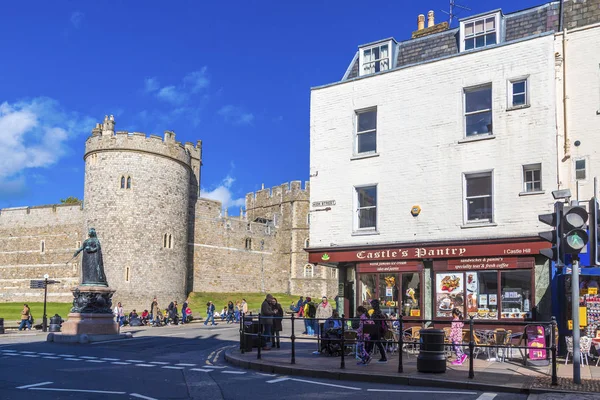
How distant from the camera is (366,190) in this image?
2030cm

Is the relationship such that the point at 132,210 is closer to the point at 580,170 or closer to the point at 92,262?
the point at 92,262

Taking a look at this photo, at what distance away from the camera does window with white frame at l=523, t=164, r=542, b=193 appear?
1728 cm

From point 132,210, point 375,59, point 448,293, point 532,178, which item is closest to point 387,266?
point 448,293

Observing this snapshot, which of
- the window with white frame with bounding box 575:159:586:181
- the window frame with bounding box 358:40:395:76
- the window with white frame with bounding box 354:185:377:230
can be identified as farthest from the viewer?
the window frame with bounding box 358:40:395:76

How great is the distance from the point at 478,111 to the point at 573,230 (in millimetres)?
8131

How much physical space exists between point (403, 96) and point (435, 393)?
1135 cm

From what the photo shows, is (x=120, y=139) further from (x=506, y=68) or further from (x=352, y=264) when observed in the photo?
(x=506, y=68)

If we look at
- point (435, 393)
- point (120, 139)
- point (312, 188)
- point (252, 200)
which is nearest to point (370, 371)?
point (435, 393)

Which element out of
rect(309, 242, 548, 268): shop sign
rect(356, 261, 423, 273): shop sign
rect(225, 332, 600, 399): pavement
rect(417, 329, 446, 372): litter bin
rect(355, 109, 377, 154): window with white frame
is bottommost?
rect(225, 332, 600, 399): pavement

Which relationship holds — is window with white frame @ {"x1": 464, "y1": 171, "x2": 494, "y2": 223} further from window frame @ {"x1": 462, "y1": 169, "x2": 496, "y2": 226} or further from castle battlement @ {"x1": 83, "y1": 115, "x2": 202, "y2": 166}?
castle battlement @ {"x1": 83, "y1": 115, "x2": 202, "y2": 166}

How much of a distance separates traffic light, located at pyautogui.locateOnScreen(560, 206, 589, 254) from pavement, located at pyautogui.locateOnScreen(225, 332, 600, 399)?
231 cm

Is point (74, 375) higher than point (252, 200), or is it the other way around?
point (252, 200)

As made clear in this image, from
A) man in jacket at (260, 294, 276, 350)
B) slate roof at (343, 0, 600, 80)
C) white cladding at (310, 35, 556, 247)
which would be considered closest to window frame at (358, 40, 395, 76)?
slate roof at (343, 0, 600, 80)

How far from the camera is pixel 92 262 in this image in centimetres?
2367
